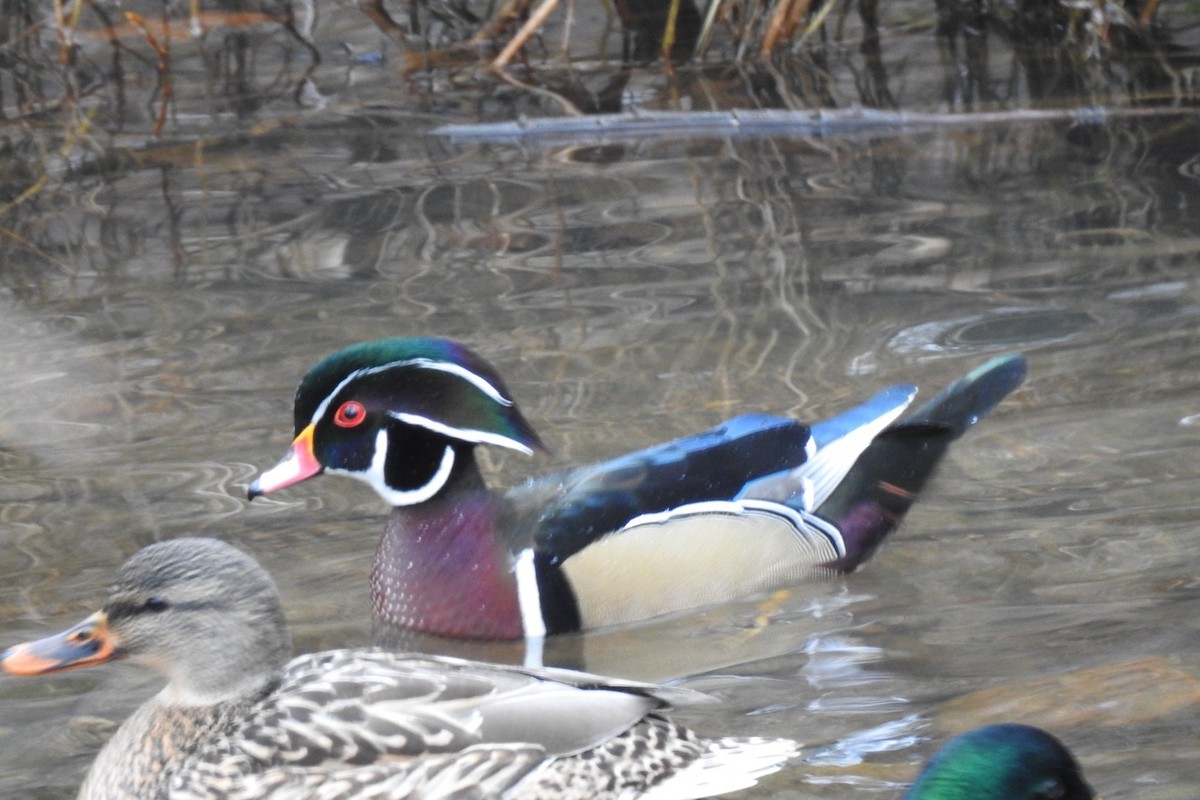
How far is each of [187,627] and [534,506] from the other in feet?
4.48

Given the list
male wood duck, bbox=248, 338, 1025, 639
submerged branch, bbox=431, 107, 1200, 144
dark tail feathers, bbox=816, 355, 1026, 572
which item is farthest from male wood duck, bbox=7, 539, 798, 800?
submerged branch, bbox=431, 107, 1200, 144

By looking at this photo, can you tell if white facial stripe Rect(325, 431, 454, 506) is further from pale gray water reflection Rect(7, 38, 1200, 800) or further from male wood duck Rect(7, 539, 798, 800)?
male wood duck Rect(7, 539, 798, 800)

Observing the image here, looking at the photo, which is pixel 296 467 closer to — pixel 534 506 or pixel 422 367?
pixel 422 367

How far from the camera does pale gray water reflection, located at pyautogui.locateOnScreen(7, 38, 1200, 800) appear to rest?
14.1 ft

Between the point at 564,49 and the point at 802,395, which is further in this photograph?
the point at 564,49

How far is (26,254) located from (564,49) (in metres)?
3.63

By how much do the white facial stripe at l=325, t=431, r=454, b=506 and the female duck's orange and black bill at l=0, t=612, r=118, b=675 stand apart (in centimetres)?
128

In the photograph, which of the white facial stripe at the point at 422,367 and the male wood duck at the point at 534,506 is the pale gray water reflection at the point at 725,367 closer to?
the male wood duck at the point at 534,506

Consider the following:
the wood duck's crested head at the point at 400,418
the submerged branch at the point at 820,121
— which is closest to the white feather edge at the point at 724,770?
the wood duck's crested head at the point at 400,418

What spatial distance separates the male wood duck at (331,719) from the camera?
11.5 ft

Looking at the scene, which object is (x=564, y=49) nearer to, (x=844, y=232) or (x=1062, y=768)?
(x=844, y=232)

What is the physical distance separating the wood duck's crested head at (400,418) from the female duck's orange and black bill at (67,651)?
108 centimetres

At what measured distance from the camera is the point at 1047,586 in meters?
4.75

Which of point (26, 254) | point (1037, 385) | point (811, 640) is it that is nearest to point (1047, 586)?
point (811, 640)
